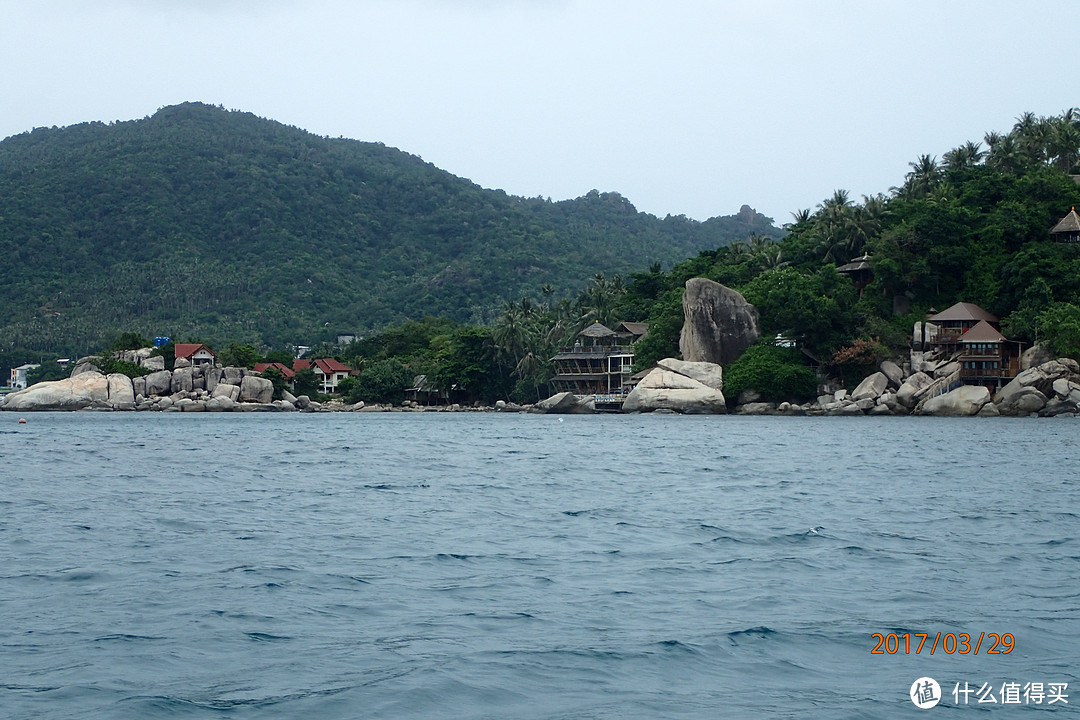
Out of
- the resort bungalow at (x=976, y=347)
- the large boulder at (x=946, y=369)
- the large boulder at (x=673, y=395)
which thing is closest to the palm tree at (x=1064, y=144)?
the resort bungalow at (x=976, y=347)

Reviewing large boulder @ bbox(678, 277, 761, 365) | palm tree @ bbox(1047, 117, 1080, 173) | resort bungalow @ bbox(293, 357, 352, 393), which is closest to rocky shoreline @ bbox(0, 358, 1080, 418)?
large boulder @ bbox(678, 277, 761, 365)

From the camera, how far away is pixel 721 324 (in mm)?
72188

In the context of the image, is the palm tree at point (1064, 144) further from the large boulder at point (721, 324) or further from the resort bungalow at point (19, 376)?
the resort bungalow at point (19, 376)

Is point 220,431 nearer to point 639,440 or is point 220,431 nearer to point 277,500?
point 639,440

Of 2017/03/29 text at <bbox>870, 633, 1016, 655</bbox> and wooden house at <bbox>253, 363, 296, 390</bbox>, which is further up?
wooden house at <bbox>253, 363, 296, 390</bbox>

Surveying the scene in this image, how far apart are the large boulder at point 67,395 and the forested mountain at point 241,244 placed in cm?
3144

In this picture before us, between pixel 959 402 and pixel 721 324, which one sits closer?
pixel 959 402

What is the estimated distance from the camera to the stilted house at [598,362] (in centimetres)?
8350

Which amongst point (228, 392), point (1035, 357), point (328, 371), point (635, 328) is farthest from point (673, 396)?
point (328, 371)

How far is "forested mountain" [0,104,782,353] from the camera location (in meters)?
128

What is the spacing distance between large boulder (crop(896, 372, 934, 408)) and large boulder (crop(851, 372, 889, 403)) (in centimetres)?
157

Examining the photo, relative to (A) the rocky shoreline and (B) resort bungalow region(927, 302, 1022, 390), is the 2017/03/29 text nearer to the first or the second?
(A) the rocky shoreline

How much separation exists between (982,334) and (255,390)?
186 ft

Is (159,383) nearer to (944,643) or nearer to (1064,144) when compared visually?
(1064,144)
